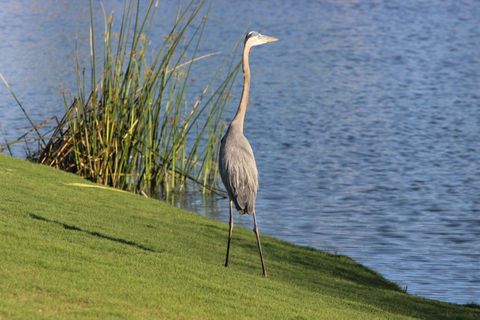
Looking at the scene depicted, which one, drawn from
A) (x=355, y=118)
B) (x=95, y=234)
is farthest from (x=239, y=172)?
(x=355, y=118)

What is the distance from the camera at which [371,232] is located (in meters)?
15.2

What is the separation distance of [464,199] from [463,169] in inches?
90.5

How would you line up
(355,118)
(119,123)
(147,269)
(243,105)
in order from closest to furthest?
(147,269) < (243,105) < (119,123) < (355,118)

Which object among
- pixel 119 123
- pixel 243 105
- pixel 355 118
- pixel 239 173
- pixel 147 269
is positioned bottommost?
pixel 355 118

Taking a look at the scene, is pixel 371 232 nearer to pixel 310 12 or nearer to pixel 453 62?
pixel 453 62

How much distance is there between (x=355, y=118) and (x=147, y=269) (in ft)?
55.9

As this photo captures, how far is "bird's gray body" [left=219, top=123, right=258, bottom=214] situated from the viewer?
8.65 metres

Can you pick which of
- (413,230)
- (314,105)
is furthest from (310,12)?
(413,230)

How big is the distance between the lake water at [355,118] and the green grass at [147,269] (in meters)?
2.00

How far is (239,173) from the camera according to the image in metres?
8.65

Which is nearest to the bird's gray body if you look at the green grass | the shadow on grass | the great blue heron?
the great blue heron

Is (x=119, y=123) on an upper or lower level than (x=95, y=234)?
lower

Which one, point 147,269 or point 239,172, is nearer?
point 147,269

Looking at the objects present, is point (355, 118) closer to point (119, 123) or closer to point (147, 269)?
point (119, 123)
